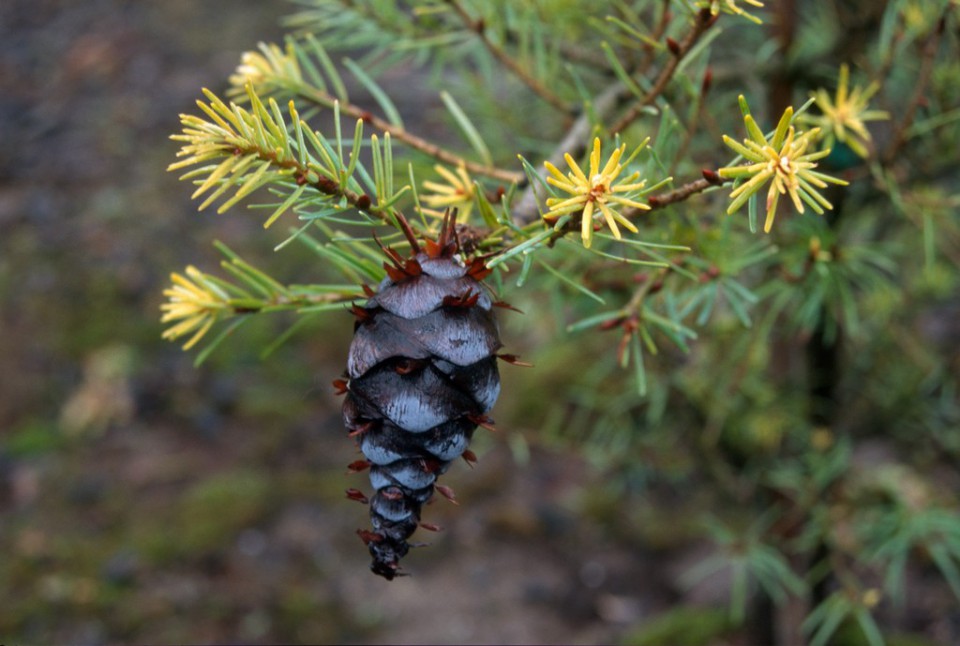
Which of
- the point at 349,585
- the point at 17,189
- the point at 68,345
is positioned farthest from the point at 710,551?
the point at 17,189

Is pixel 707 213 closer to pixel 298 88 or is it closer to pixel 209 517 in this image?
pixel 298 88

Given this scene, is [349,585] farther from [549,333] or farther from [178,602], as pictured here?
[549,333]

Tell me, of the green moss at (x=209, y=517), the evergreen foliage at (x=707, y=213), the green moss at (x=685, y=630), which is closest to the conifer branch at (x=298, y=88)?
the evergreen foliage at (x=707, y=213)

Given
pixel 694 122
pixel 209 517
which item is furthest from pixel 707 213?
pixel 209 517

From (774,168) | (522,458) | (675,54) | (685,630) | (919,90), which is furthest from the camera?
(685,630)

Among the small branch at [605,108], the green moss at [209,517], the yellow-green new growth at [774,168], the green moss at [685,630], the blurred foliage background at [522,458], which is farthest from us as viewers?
the green moss at [209,517]

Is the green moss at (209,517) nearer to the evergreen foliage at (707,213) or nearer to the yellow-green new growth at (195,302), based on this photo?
the evergreen foliage at (707,213)
